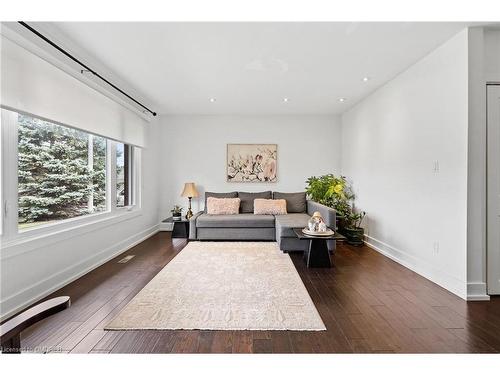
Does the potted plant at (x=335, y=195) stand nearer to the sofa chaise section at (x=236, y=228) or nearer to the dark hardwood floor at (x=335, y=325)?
the sofa chaise section at (x=236, y=228)

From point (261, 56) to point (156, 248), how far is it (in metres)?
3.31

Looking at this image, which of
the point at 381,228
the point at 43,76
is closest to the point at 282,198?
the point at 381,228

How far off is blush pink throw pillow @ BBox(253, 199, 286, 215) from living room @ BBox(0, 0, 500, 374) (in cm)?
37

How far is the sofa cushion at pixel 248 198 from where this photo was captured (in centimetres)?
545

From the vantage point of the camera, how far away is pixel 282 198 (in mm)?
5531

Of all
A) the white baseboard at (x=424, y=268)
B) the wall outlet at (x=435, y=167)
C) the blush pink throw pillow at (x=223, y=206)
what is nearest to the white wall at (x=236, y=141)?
the blush pink throw pillow at (x=223, y=206)

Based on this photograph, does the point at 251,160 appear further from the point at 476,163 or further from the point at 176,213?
the point at 476,163

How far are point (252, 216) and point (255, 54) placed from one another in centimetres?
280

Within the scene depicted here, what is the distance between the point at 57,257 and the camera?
276cm

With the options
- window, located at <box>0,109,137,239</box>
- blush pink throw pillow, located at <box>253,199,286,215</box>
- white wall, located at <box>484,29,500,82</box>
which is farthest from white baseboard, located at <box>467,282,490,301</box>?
window, located at <box>0,109,137,239</box>

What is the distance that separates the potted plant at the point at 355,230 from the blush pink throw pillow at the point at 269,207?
1213 millimetres
